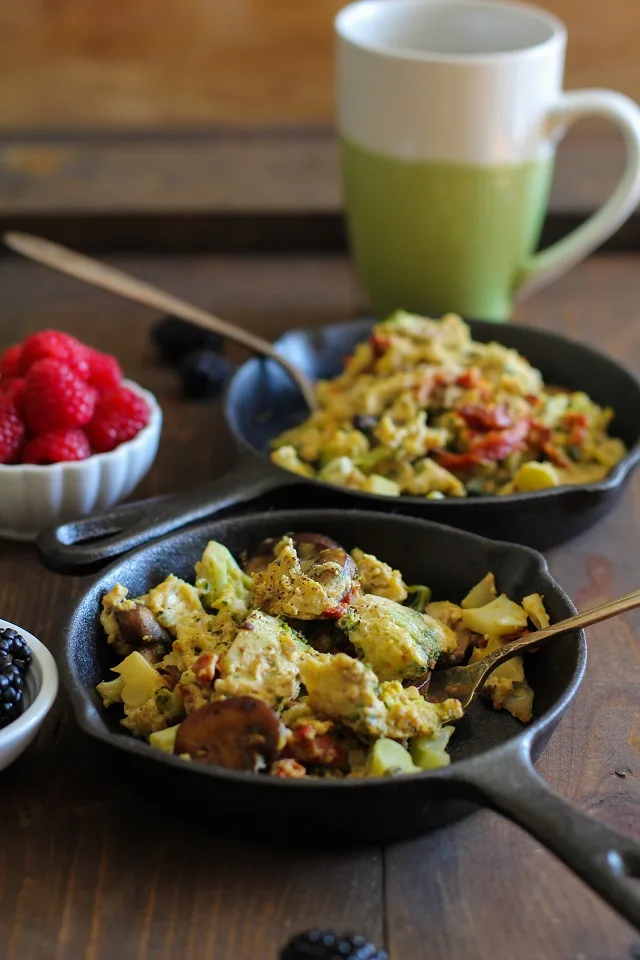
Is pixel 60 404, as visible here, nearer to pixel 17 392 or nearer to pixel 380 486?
pixel 17 392

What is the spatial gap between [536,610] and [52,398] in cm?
60

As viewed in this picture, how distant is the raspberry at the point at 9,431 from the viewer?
1327mm

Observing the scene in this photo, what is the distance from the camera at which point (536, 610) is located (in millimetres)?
1098

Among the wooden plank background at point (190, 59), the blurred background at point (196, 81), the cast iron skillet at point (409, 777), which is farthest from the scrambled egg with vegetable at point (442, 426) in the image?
the wooden plank background at point (190, 59)

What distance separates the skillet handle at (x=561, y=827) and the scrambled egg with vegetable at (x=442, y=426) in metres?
0.49

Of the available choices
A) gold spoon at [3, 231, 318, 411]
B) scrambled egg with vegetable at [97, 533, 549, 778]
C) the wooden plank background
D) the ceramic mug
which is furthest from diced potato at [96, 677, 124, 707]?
the wooden plank background

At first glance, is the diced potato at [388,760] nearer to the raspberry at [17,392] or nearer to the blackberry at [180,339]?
the raspberry at [17,392]

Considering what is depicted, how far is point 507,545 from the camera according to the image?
3.81 ft

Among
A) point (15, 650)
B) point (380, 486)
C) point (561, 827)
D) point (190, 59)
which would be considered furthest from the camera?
point (190, 59)

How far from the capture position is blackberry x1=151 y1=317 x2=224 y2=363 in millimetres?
1815

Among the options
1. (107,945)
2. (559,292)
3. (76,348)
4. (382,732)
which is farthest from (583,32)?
(107,945)

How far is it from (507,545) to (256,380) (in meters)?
0.57

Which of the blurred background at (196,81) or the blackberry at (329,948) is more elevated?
the blackberry at (329,948)

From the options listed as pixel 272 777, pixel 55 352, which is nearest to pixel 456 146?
pixel 55 352
